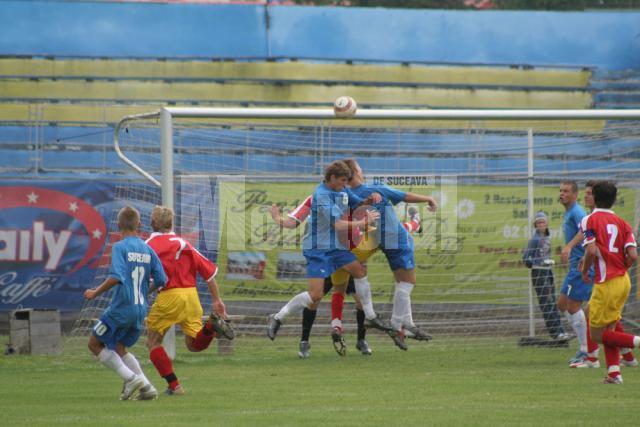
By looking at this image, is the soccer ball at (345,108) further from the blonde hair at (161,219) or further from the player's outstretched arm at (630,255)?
the player's outstretched arm at (630,255)

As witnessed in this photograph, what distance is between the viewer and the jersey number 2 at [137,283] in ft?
29.7

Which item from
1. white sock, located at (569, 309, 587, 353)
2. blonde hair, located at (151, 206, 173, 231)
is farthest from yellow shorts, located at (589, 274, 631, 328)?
blonde hair, located at (151, 206, 173, 231)

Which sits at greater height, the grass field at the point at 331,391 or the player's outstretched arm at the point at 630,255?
the player's outstretched arm at the point at 630,255

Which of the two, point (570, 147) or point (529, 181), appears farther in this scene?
point (570, 147)

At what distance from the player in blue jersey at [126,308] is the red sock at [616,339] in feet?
12.9

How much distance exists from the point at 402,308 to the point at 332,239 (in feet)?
3.69

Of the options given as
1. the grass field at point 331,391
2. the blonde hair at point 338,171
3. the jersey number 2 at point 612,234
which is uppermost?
the blonde hair at point 338,171

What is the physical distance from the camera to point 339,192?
12.5 m

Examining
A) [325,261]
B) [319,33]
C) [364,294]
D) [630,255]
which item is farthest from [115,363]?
[319,33]

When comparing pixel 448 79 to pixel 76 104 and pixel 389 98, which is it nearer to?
pixel 389 98

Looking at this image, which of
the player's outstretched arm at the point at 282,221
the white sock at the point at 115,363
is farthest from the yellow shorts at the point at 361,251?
the white sock at the point at 115,363

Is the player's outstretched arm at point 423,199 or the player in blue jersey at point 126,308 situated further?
the player's outstretched arm at point 423,199

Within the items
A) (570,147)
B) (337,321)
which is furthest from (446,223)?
(570,147)

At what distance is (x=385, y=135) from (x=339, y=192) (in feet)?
24.0
